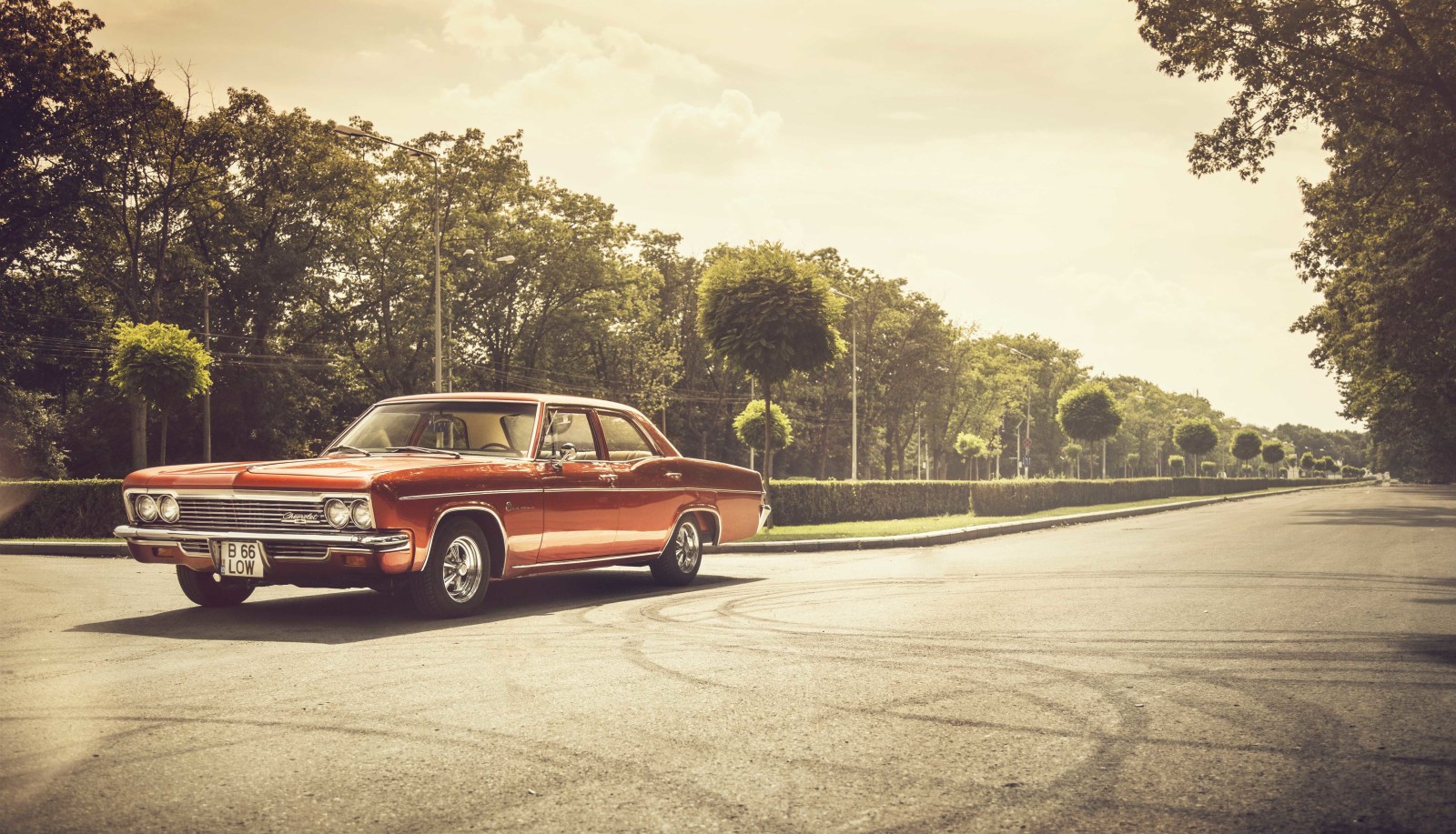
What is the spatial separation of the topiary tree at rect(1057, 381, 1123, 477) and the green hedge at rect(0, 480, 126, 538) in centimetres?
4453

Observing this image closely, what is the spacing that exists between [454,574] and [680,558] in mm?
3091

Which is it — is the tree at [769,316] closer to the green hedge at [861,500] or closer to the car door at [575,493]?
the green hedge at [861,500]

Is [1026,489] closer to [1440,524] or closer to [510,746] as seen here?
[1440,524]

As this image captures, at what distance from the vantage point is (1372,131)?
24.5 m

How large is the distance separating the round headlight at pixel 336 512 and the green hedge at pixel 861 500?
15.9 meters

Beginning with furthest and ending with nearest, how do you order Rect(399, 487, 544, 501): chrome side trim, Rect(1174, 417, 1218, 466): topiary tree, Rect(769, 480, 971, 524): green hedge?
Rect(1174, 417, 1218, 466): topiary tree → Rect(769, 480, 971, 524): green hedge → Rect(399, 487, 544, 501): chrome side trim

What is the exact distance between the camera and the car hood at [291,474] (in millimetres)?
7605

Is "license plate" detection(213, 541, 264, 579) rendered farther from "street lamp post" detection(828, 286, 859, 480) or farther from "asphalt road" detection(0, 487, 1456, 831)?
"street lamp post" detection(828, 286, 859, 480)

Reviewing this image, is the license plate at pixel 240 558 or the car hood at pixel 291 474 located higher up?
the car hood at pixel 291 474

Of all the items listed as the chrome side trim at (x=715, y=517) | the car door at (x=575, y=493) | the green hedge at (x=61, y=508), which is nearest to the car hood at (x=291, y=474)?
the car door at (x=575, y=493)

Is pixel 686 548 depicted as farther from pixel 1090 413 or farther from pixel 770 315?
pixel 1090 413

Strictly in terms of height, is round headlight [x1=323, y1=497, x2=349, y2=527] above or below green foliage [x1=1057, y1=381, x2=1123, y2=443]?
below

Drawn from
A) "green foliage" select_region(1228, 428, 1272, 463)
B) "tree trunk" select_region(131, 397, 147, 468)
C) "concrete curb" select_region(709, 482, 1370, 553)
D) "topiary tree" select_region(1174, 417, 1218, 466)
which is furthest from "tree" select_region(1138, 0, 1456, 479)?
"green foliage" select_region(1228, 428, 1272, 463)

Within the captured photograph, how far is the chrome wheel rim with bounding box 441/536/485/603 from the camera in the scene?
326 inches
